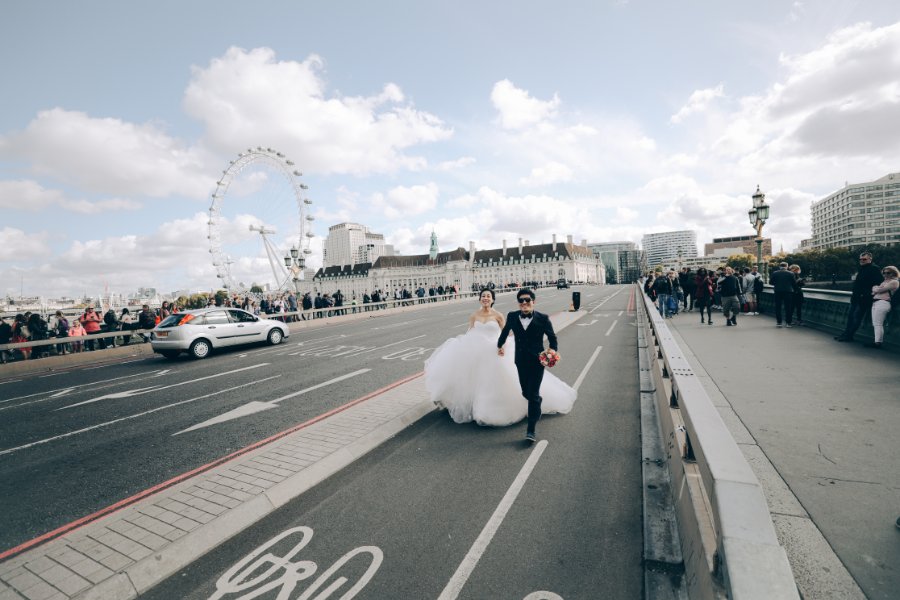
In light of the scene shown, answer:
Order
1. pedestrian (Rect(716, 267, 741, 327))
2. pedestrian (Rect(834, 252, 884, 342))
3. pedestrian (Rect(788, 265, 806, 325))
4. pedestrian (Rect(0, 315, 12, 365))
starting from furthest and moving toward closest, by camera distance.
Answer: pedestrian (Rect(0, 315, 12, 365)) < pedestrian (Rect(716, 267, 741, 327)) < pedestrian (Rect(788, 265, 806, 325)) < pedestrian (Rect(834, 252, 884, 342))

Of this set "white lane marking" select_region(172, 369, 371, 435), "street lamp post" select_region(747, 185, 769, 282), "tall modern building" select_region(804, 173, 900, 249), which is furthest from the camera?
"tall modern building" select_region(804, 173, 900, 249)

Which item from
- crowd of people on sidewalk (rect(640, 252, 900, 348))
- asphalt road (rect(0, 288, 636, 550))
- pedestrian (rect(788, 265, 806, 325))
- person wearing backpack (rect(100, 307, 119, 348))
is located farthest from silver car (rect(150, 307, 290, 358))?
pedestrian (rect(788, 265, 806, 325))

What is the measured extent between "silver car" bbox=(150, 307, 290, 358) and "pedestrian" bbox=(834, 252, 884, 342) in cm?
1853

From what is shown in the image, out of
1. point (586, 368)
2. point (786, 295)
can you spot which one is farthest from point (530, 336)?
point (786, 295)

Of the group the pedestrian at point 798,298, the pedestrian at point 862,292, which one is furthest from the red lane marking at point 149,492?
the pedestrian at point 798,298

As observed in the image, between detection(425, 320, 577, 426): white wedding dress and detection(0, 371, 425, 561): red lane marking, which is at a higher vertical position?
detection(425, 320, 577, 426): white wedding dress

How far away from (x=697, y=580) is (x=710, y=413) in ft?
4.30

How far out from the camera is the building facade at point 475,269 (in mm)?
151625

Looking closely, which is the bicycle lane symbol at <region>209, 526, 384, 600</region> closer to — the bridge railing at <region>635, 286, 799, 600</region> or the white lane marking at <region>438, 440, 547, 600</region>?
the white lane marking at <region>438, 440, 547, 600</region>

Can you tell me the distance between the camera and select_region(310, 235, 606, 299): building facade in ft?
497

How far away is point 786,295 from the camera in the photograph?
551 inches

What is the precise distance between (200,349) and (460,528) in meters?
14.2

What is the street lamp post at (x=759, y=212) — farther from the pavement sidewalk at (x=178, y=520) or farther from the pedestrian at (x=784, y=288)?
the pavement sidewalk at (x=178, y=520)

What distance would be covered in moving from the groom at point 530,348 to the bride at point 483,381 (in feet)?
1.96
